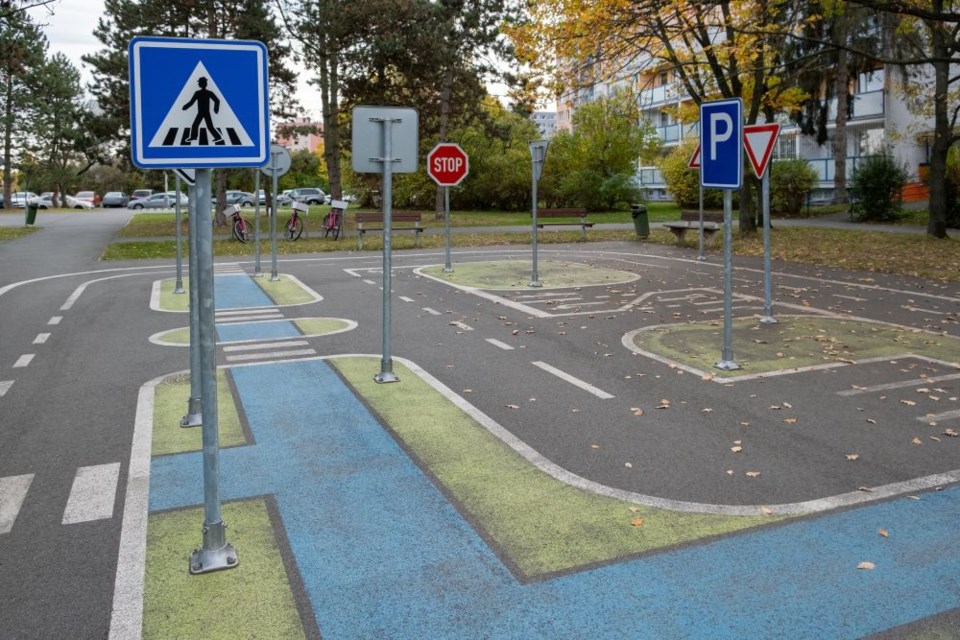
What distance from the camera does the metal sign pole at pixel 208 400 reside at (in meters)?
3.84

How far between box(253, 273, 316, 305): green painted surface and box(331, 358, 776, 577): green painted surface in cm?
773

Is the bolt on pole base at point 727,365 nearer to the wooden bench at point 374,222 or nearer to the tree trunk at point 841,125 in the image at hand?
the wooden bench at point 374,222

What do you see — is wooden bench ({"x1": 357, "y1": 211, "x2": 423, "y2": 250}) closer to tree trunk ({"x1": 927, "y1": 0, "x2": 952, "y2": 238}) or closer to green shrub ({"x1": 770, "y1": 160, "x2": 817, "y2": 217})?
tree trunk ({"x1": 927, "y1": 0, "x2": 952, "y2": 238})

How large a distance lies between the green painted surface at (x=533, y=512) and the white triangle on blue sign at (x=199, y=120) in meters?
2.39

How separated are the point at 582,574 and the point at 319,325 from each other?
7961 millimetres

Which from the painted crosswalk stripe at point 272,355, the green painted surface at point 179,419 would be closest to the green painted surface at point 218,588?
the green painted surface at point 179,419

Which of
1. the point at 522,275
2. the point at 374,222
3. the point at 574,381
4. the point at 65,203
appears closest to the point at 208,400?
the point at 574,381

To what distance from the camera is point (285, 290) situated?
1534 centimetres

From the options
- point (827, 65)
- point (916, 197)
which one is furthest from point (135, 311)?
point (916, 197)

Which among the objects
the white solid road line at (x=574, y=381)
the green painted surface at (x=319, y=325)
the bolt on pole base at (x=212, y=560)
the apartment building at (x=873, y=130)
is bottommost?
the bolt on pole base at (x=212, y=560)

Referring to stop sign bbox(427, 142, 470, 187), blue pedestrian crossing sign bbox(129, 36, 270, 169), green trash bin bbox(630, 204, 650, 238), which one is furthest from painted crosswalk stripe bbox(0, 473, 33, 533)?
green trash bin bbox(630, 204, 650, 238)

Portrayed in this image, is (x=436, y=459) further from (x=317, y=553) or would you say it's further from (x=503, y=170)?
(x=503, y=170)

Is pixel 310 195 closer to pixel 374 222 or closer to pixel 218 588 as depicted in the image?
pixel 374 222

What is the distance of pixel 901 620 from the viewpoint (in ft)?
11.9
